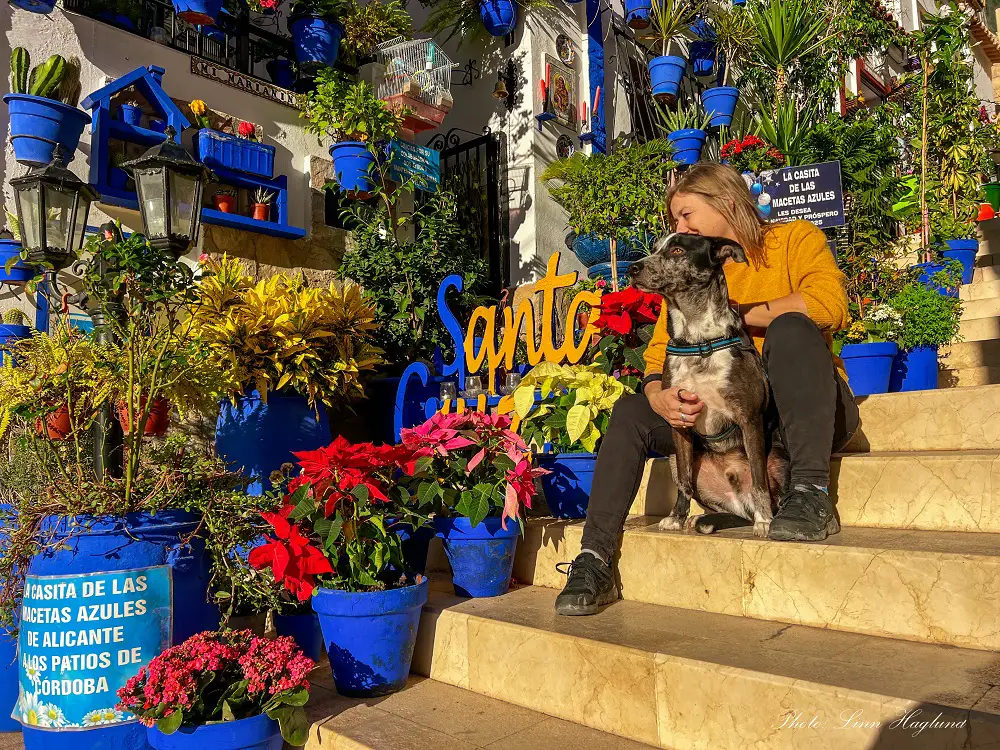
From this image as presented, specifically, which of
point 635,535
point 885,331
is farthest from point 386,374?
point 885,331

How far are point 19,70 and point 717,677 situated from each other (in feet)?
15.2

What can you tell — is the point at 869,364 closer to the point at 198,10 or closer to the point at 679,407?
the point at 679,407

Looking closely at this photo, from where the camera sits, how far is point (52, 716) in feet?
6.89

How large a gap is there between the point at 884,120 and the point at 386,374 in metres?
6.24

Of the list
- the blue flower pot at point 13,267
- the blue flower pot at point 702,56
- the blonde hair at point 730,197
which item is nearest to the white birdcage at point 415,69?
the blue flower pot at point 13,267

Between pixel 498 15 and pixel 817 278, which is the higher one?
pixel 498 15

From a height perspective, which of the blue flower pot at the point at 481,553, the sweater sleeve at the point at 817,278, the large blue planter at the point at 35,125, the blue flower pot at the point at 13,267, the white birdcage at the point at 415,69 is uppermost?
the white birdcage at the point at 415,69

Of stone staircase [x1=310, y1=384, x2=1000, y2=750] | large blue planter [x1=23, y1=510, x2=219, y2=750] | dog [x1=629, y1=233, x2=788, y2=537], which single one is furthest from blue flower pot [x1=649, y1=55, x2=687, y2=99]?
large blue planter [x1=23, y1=510, x2=219, y2=750]

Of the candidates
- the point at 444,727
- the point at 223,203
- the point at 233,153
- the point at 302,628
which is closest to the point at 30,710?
the point at 302,628

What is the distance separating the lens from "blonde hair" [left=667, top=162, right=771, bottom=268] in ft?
8.50

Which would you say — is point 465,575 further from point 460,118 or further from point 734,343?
point 460,118

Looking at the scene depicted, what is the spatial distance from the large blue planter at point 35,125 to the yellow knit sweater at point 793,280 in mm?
3520

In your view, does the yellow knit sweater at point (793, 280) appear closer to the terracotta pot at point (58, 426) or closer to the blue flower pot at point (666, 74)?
the terracotta pot at point (58, 426)

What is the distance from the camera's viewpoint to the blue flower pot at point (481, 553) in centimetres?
269
